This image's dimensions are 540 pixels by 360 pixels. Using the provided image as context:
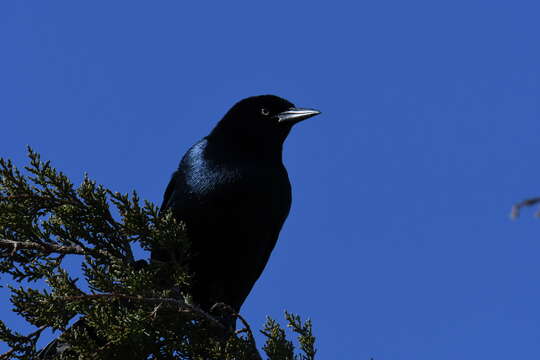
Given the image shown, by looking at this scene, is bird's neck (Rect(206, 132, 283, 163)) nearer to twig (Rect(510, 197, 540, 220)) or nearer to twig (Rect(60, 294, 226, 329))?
twig (Rect(60, 294, 226, 329))

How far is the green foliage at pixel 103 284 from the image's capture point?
123 inches

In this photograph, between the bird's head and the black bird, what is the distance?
0.10 feet

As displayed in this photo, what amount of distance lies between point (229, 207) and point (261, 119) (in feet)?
3.77

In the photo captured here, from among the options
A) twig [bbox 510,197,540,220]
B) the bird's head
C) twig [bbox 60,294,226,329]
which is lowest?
twig [bbox 510,197,540,220]

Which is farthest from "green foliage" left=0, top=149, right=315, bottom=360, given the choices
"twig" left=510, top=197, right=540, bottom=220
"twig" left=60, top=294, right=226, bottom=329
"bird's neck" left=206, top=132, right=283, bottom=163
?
"twig" left=510, top=197, right=540, bottom=220

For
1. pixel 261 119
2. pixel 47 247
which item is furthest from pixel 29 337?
pixel 261 119

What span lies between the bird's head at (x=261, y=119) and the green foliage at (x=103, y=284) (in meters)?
1.61

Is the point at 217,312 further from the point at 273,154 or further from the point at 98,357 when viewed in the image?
the point at 98,357

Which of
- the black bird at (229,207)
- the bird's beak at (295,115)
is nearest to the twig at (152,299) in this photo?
the black bird at (229,207)

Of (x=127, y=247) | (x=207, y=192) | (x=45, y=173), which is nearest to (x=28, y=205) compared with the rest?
(x=45, y=173)

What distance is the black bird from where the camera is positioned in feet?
14.4

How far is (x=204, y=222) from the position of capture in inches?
172

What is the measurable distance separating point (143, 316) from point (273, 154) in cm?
213

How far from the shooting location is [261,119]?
5289mm
